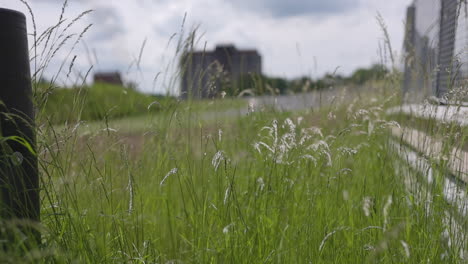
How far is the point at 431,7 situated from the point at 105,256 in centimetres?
476

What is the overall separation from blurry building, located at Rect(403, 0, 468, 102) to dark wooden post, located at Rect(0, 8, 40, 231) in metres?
1.56

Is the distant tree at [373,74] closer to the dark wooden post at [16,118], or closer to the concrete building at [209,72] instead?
the concrete building at [209,72]

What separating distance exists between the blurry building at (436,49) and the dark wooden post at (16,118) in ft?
5.11

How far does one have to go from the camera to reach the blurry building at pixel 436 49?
1.67 m

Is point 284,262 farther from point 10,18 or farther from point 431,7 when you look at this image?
point 431,7

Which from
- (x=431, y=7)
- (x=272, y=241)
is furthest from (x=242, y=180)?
(x=431, y=7)

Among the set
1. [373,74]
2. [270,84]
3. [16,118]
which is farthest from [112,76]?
[373,74]

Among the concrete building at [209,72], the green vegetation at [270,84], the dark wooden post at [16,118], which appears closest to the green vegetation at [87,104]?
the dark wooden post at [16,118]

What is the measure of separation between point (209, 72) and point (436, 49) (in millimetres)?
1895

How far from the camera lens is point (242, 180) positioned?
211cm

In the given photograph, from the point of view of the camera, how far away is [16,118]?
128cm

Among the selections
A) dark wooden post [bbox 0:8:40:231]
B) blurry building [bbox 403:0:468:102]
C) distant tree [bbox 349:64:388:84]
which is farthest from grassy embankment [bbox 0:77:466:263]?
distant tree [bbox 349:64:388:84]

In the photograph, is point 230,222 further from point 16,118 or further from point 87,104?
point 87,104

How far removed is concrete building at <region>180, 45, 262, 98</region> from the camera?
5.30ft
